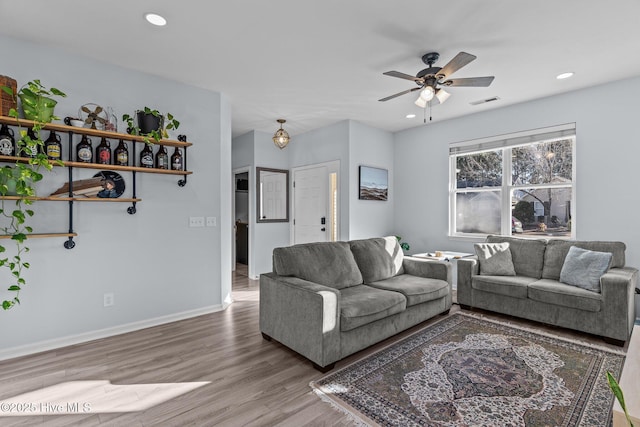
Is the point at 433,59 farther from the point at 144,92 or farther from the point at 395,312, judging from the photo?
the point at 144,92

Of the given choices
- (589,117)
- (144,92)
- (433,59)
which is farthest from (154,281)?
(589,117)

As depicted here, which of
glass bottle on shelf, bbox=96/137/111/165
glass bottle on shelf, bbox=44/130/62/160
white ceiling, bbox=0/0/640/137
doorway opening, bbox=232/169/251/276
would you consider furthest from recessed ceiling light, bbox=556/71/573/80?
doorway opening, bbox=232/169/251/276

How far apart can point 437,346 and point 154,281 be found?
2.88 metres

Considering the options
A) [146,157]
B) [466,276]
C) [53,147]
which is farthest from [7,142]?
[466,276]

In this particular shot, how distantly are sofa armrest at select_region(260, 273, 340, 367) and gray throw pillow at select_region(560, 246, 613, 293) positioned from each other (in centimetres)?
252

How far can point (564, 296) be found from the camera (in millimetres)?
3150

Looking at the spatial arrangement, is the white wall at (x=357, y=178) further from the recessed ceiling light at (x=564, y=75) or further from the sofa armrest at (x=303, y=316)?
the recessed ceiling light at (x=564, y=75)

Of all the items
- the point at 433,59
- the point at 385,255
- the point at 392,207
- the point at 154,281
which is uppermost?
the point at 433,59

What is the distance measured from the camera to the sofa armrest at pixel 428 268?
3.63 m

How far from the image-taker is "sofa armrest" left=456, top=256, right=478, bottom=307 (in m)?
3.86

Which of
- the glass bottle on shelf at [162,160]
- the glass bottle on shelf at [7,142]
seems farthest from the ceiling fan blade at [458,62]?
the glass bottle on shelf at [7,142]

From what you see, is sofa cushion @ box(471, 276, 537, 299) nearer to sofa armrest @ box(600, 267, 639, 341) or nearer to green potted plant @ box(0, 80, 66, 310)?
sofa armrest @ box(600, 267, 639, 341)

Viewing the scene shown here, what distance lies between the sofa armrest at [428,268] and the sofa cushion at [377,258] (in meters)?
0.11

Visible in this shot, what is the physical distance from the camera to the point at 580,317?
3.09m
